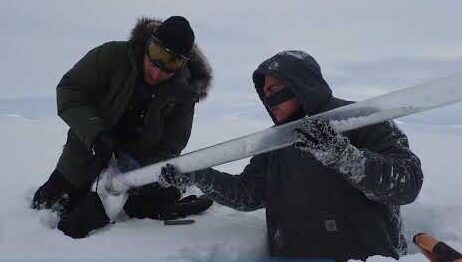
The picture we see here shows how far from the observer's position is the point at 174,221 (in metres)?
3.04

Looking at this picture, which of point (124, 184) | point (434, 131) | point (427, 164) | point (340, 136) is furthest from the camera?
point (434, 131)

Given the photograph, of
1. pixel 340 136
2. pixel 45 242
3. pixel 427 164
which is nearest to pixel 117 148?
pixel 45 242

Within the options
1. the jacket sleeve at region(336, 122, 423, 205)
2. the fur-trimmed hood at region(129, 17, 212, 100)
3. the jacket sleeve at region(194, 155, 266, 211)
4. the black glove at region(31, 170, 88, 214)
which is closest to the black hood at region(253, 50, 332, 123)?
the jacket sleeve at region(336, 122, 423, 205)

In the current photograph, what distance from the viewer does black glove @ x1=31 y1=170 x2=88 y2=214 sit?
127 inches

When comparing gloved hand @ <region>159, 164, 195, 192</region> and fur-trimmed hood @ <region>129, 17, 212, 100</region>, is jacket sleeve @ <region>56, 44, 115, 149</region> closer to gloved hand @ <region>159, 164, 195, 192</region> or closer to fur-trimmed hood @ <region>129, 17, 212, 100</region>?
fur-trimmed hood @ <region>129, 17, 212, 100</region>

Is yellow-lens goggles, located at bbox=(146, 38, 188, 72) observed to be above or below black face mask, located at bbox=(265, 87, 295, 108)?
above

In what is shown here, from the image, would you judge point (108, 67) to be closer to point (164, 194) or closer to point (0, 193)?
point (164, 194)

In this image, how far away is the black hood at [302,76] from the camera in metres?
2.35

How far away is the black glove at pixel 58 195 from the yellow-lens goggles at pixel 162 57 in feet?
2.86

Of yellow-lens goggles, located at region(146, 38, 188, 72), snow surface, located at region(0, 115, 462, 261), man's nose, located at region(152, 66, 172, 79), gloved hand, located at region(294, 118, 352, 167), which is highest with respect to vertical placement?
yellow-lens goggles, located at region(146, 38, 188, 72)

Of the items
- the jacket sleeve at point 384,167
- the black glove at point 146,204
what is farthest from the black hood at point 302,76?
the black glove at point 146,204

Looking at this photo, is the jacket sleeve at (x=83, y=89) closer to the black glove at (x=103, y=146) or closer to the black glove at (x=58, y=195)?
the black glove at (x=103, y=146)

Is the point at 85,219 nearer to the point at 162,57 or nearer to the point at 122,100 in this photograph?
the point at 122,100

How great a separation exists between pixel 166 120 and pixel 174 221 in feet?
1.73
